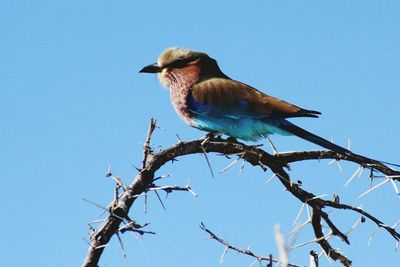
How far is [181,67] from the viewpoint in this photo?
4531 mm

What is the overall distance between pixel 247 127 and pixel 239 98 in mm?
226

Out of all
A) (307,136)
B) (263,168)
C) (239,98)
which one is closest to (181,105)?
(239,98)

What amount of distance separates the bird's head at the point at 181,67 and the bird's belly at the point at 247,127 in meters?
0.42

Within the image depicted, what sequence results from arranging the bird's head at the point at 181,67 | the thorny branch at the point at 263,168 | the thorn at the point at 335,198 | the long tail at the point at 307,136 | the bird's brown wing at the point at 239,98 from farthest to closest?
the bird's head at the point at 181,67 → the bird's brown wing at the point at 239,98 → the long tail at the point at 307,136 → the thorn at the point at 335,198 → the thorny branch at the point at 263,168

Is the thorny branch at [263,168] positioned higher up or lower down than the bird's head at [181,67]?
lower down

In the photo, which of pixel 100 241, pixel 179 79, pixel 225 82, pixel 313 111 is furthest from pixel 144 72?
pixel 100 241

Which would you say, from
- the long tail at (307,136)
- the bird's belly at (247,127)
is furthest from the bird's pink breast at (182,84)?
the long tail at (307,136)

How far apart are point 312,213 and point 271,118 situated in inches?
37.5

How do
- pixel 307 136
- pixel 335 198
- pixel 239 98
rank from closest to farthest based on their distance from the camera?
pixel 335 198 < pixel 307 136 < pixel 239 98

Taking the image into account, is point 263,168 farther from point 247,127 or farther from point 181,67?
point 181,67

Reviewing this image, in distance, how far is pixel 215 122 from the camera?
14.0 ft

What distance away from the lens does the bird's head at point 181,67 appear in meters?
4.50

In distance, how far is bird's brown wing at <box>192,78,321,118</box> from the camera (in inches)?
160

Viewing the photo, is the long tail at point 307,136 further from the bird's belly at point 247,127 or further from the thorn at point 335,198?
the thorn at point 335,198
